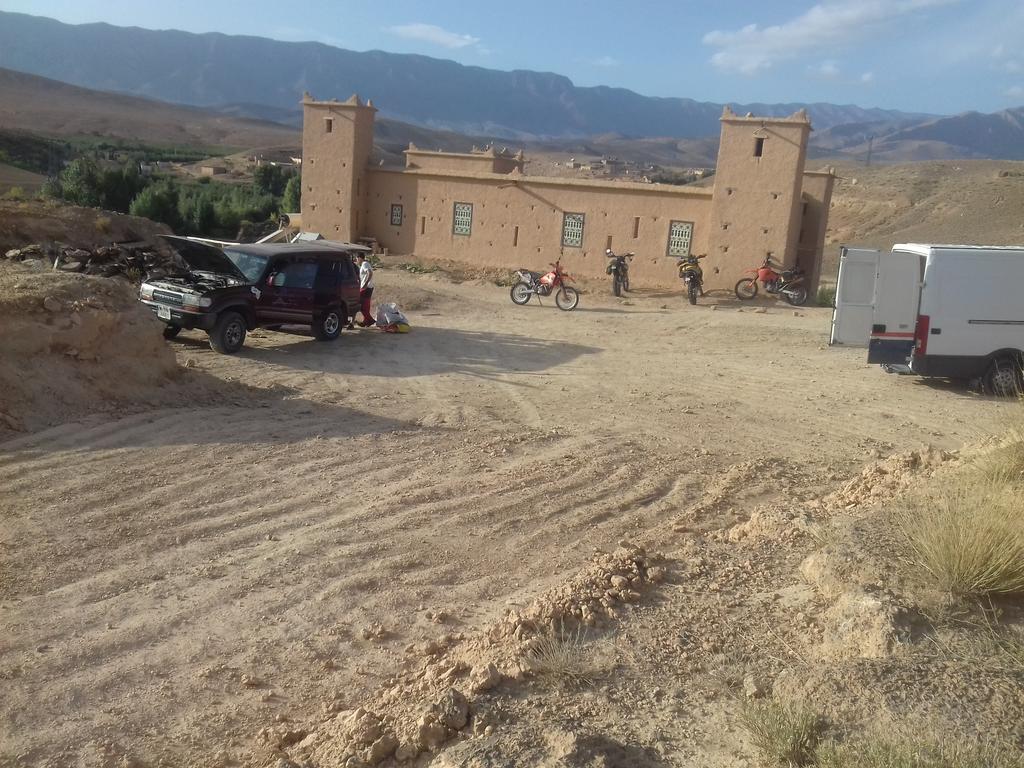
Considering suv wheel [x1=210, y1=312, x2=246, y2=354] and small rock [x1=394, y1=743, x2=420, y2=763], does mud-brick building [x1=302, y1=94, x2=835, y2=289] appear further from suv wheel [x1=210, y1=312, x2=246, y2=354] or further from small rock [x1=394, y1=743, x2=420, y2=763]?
small rock [x1=394, y1=743, x2=420, y2=763]

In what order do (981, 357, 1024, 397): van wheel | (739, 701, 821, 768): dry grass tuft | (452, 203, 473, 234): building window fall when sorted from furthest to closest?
(452, 203, 473, 234): building window < (981, 357, 1024, 397): van wheel < (739, 701, 821, 768): dry grass tuft

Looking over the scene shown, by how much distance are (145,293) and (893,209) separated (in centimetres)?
5453

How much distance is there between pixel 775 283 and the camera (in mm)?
23969

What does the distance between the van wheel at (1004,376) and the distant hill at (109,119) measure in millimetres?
93343

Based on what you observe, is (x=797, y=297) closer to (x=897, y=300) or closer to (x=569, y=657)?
(x=897, y=300)

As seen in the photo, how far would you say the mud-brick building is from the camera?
79.2 feet

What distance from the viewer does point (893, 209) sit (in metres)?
57.9

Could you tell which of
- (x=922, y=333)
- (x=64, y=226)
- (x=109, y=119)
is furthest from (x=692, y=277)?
(x=109, y=119)

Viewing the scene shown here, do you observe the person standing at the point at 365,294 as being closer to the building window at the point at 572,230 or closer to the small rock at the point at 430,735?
the building window at the point at 572,230

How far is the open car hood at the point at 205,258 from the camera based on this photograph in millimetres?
14164

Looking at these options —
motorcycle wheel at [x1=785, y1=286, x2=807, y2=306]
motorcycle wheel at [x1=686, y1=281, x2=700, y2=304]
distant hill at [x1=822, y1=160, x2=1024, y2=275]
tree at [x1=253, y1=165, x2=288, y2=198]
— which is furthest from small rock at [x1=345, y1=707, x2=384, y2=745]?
tree at [x1=253, y1=165, x2=288, y2=198]

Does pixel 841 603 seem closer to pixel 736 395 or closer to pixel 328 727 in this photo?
pixel 328 727

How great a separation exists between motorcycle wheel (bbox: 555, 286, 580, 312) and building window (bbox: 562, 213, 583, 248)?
5628mm

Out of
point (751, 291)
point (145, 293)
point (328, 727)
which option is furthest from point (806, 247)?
point (328, 727)
